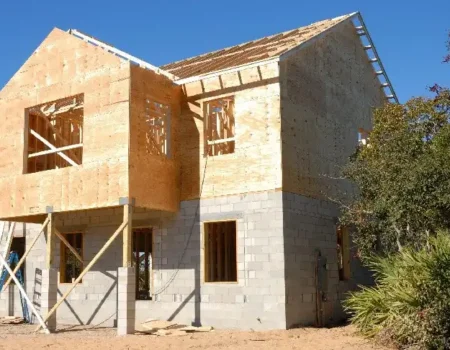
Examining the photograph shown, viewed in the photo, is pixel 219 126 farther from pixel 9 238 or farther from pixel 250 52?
pixel 9 238

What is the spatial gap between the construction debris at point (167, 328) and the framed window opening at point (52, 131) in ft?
17.5

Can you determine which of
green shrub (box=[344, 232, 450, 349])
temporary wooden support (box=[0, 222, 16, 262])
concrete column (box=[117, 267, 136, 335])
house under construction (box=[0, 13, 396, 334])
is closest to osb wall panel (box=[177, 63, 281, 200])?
house under construction (box=[0, 13, 396, 334])

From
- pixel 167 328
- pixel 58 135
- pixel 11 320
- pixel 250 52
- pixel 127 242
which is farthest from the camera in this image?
pixel 58 135

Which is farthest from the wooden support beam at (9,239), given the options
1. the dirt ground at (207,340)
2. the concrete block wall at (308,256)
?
the concrete block wall at (308,256)

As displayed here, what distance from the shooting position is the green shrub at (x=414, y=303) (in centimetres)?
1111

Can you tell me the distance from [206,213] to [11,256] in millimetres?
7889

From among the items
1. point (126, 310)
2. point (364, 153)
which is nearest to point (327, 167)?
point (364, 153)

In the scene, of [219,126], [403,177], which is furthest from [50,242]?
[403,177]

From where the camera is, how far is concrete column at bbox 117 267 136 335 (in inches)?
555

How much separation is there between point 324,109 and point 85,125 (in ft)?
22.7

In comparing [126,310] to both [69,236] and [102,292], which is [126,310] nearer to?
[102,292]

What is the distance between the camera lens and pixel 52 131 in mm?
19906

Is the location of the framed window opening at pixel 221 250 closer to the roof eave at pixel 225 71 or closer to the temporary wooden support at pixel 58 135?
the roof eave at pixel 225 71

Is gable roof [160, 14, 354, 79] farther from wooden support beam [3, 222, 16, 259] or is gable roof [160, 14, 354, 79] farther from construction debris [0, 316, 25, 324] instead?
construction debris [0, 316, 25, 324]
